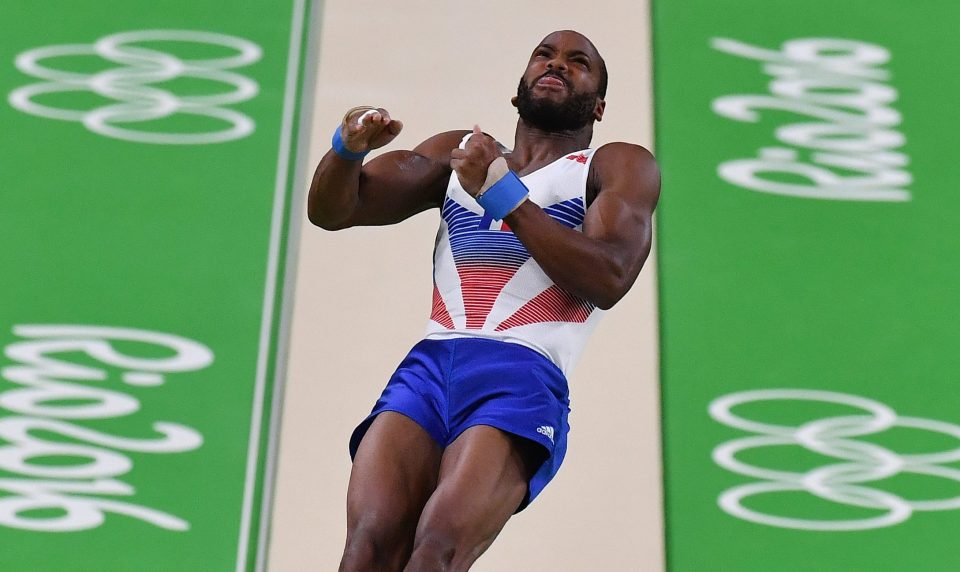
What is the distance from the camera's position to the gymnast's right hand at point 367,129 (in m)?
2.12

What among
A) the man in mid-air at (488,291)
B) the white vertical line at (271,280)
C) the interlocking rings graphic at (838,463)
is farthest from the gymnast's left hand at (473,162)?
the interlocking rings graphic at (838,463)

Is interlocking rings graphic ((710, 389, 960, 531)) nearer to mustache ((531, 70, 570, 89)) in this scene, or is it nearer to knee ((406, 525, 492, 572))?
mustache ((531, 70, 570, 89))

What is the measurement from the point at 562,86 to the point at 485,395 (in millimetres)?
580

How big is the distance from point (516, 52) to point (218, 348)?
1508mm

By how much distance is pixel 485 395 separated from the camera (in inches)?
82.8

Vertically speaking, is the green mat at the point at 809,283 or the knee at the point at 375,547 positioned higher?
the green mat at the point at 809,283

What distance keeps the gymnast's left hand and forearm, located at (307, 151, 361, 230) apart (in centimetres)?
22

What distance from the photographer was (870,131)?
14.3 ft

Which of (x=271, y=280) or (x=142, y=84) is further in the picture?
(x=142, y=84)

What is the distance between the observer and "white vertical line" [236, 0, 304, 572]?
138 inches

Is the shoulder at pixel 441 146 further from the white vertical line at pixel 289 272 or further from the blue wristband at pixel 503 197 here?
the white vertical line at pixel 289 272

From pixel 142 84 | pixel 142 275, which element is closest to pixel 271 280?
pixel 142 275

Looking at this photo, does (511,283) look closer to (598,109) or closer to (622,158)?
(622,158)

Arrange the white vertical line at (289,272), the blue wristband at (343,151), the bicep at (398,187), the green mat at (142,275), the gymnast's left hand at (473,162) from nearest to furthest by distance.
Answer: the gymnast's left hand at (473,162), the blue wristband at (343,151), the bicep at (398,187), the green mat at (142,275), the white vertical line at (289,272)
